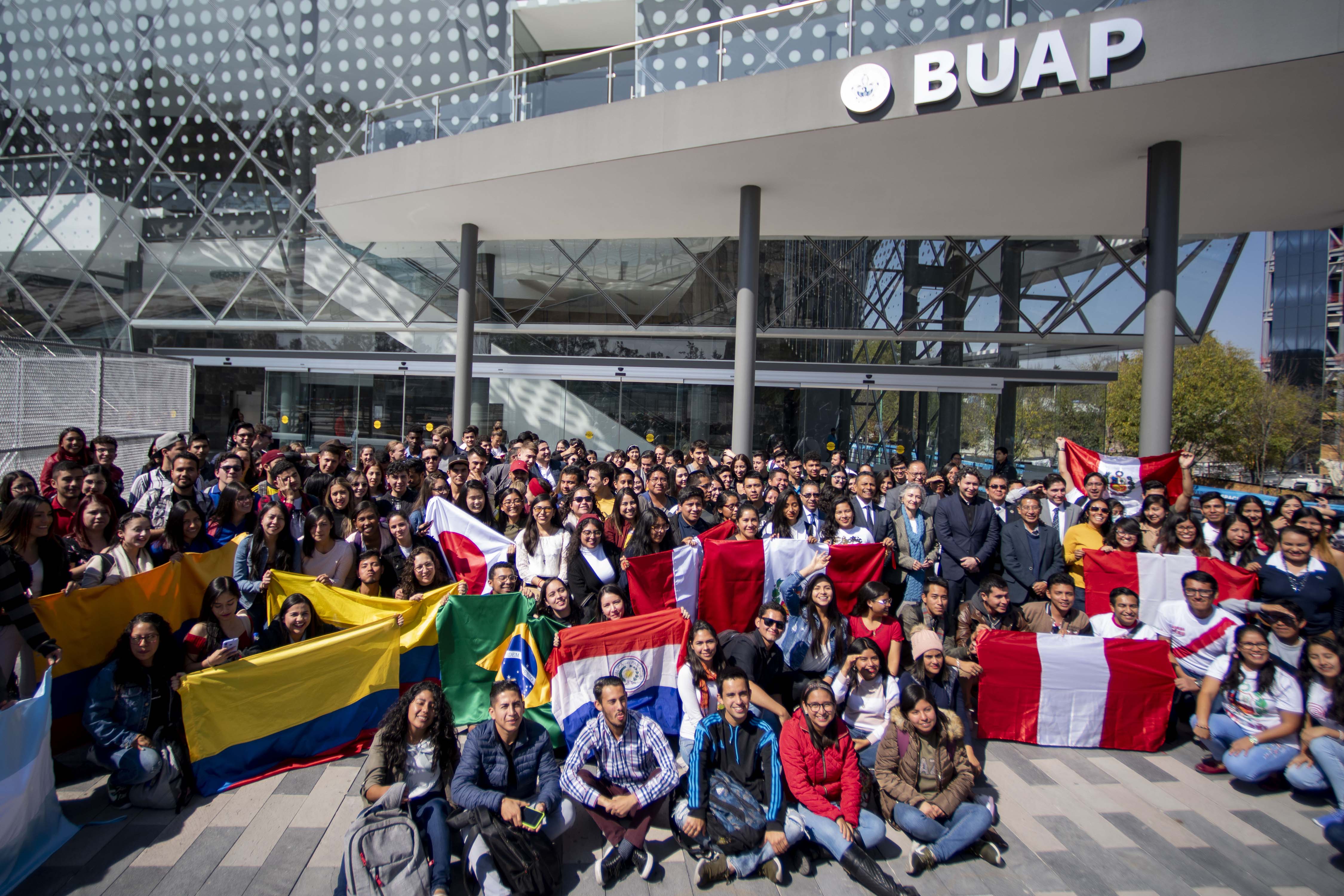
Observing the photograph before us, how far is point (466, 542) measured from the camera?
7711mm

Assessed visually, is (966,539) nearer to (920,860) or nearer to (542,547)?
(920,860)

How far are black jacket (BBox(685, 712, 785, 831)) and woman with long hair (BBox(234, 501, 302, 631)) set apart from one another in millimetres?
4070

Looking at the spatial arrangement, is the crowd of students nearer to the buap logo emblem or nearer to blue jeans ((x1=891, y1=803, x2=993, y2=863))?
blue jeans ((x1=891, y1=803, x2=993, y2=863))

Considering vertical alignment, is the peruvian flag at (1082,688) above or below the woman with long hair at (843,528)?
below

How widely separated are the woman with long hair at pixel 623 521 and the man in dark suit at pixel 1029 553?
12.6 feet

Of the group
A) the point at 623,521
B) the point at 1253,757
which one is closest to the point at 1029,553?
the point at 1253,757

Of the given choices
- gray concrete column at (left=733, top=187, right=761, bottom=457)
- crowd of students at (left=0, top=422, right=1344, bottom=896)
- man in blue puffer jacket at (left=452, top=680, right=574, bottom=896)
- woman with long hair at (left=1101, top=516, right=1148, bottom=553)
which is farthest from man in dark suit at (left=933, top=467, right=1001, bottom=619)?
gray concrete column at (left=733, top=187, right=761, bottom=457)

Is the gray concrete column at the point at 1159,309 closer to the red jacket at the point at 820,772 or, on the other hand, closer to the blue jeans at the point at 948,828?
the blue jeans at the point at 948,828

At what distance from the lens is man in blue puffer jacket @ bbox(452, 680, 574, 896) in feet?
14.6

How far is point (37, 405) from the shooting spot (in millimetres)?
12555

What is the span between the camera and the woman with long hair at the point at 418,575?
6.52 metres

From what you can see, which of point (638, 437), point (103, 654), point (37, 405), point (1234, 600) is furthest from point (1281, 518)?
point (37, 405)

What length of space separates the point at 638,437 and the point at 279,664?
45.1ft

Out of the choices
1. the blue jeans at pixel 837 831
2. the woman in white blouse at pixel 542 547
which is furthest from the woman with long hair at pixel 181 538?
the blue jeans at pixel 837 831
